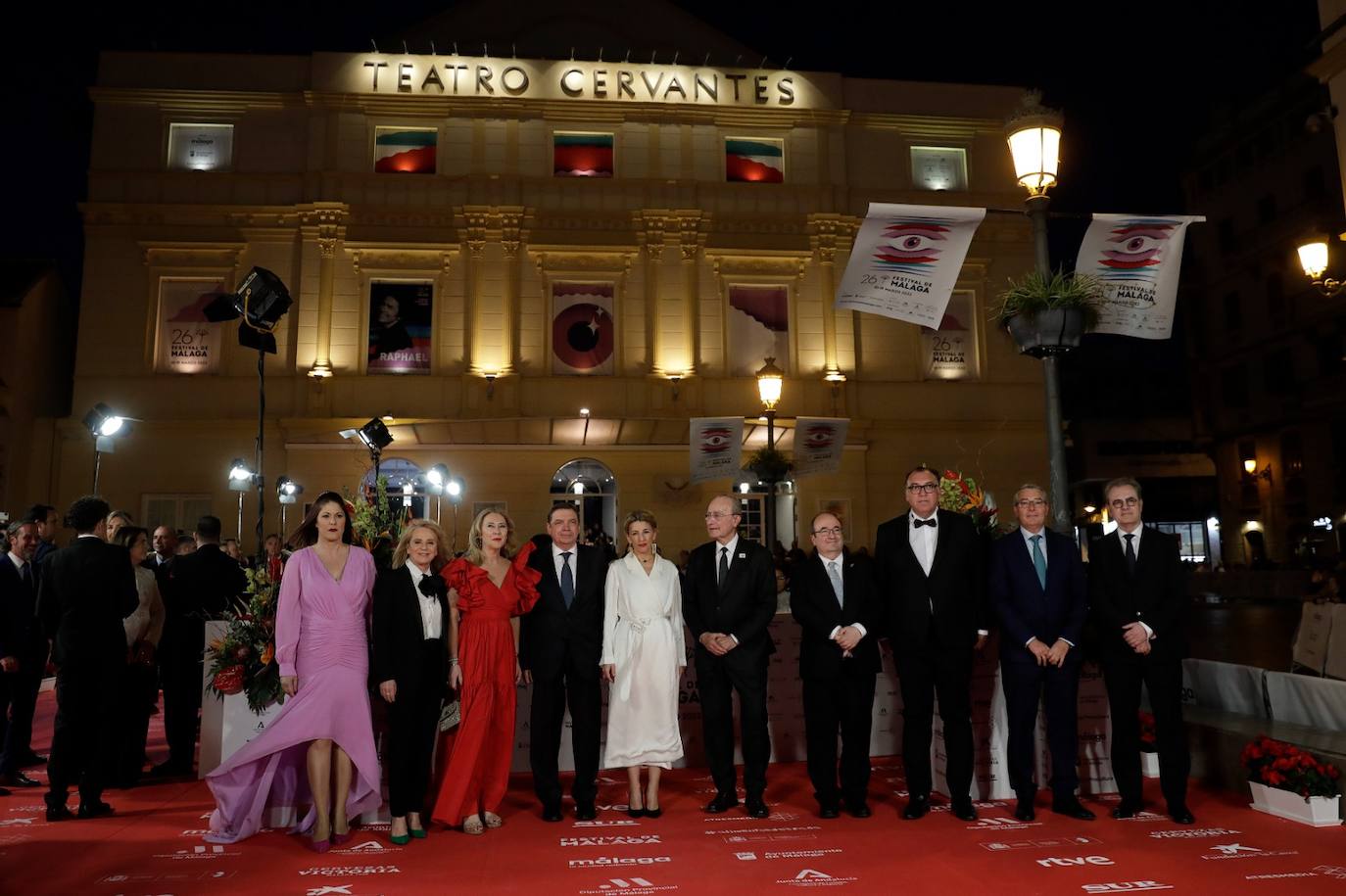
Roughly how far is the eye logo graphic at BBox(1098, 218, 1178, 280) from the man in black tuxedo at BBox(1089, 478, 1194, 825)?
103 inches

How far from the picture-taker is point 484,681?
593cm

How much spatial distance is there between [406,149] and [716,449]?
1300cm

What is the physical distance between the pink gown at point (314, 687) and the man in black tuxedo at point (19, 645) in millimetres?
2524

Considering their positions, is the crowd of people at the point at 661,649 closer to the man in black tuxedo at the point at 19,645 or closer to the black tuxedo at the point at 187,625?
the man in black tuxedo at the point at 19,645

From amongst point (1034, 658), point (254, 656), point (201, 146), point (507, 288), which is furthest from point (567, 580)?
point (201, 146)

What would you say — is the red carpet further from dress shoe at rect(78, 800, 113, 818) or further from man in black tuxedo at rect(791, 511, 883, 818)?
man in black tuxedo at rect(791, 511, 883, 818)

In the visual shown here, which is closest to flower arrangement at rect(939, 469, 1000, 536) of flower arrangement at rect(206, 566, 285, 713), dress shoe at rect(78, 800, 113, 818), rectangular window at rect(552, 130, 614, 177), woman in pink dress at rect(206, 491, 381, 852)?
woman in pink dress at rect(206, 491, 381, 852)

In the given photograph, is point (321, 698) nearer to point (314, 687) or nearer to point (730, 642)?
point (314, 687)

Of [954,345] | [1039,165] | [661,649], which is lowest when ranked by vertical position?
[661,649]

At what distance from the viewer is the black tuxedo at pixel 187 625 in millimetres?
7863

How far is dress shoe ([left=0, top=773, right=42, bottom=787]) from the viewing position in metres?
7.18

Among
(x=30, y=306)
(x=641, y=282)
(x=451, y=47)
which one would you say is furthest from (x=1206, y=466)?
(x=30, y=306)

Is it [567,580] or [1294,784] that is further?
[567,580]

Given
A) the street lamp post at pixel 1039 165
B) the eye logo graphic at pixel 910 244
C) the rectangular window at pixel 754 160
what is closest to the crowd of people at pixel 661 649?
the street lamp post at pixel 1039 165
